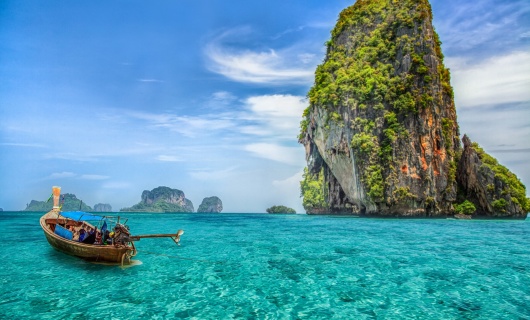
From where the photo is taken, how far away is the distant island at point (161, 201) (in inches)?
6885

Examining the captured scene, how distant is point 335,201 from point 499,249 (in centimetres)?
4846

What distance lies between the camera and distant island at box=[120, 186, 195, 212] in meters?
175

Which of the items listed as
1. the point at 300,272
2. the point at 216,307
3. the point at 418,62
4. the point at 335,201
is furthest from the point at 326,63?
the point at 216,307

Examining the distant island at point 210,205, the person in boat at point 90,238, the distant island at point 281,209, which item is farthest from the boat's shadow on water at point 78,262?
the distant island at point 210,205

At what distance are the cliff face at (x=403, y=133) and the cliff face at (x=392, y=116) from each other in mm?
168

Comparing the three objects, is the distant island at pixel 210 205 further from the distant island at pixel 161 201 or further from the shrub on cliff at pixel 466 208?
the shrub on cliff at pixel 466 208

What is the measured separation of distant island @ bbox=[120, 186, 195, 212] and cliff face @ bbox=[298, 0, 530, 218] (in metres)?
143

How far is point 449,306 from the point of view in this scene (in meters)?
8.59

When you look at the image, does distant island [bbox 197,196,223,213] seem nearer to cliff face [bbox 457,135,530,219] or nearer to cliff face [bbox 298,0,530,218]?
cliff face [bbox 298,0,530,218]

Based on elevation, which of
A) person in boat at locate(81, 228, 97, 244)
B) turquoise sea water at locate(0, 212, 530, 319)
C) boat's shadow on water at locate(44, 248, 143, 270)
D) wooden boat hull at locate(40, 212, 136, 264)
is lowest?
turquoise sea water at locate(0, 212, 530, 319)

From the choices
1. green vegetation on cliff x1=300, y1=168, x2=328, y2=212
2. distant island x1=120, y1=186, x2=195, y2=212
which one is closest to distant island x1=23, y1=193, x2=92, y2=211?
distant island x1=120, y1=186, x2=195, y2=212

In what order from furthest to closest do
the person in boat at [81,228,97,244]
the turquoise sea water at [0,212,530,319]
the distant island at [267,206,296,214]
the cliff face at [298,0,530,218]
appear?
the distant island at [267,206,296,214] → the cliff face at [298,0,530,218] → the person in boat at [81,228,97,244] → the turquoise sea water at [0,212,530,319]

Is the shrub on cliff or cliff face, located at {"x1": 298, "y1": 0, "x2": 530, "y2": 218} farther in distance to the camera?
the shrub on cliff

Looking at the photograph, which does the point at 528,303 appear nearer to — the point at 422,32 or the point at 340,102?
the point at 340,102
